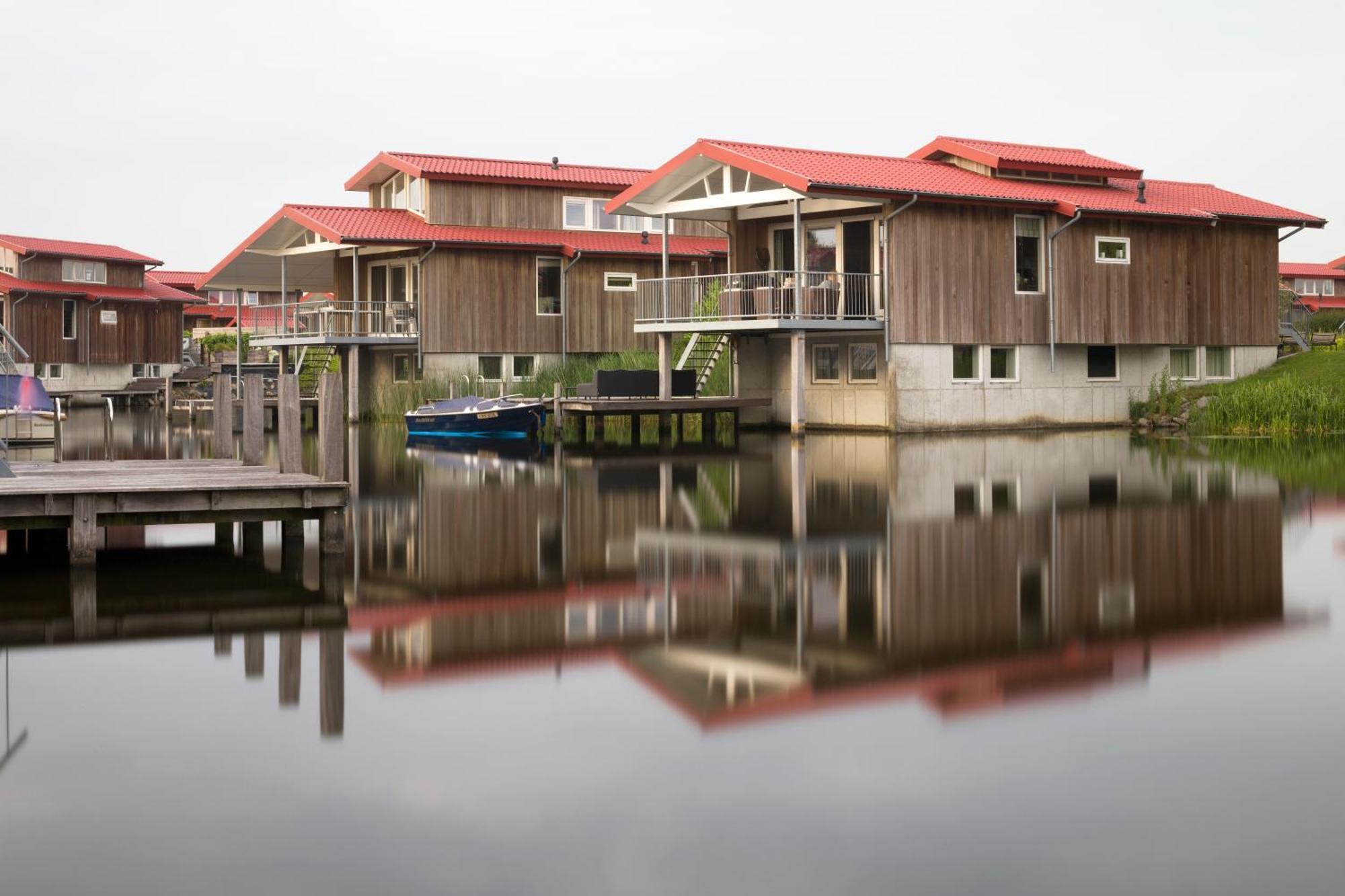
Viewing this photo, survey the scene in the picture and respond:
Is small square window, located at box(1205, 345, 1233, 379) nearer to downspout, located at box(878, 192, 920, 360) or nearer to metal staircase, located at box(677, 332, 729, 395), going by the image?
downspout, located at box(878, 192, 920, 360)

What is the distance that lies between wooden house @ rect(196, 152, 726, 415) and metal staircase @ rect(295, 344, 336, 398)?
2.36 ft

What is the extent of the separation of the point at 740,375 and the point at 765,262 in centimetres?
A: 259

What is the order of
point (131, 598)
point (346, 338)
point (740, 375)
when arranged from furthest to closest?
point (346, 338) < point (740, 375) < point (131, 598)

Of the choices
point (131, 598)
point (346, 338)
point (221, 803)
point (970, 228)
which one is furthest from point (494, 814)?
point (346, 338)

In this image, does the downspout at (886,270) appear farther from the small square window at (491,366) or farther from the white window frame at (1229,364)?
the small square window at (491,366)

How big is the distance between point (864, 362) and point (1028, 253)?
4.33 meters

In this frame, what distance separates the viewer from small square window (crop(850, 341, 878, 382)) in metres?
33.4

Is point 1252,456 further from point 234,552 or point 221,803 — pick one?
point 221,803

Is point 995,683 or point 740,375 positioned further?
point 740,375

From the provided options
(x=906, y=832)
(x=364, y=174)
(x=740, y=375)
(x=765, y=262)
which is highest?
(x=364, y=174)

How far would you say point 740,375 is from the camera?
3578 centimetres

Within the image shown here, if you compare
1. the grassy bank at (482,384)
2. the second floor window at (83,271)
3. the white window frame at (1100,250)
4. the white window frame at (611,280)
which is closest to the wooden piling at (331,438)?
the grassy bank at (482,384)

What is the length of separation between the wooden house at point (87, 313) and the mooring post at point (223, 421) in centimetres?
4210

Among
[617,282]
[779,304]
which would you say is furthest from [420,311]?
[779,304]
